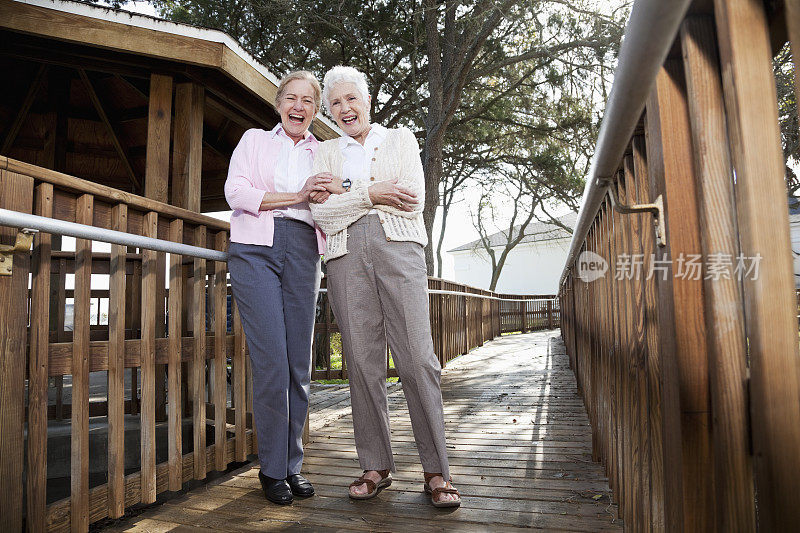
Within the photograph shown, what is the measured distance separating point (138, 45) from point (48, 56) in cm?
80

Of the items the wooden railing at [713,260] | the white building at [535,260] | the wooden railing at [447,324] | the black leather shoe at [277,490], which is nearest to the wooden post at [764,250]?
the wooden railing at [713,260]

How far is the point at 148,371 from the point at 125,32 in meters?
2.14

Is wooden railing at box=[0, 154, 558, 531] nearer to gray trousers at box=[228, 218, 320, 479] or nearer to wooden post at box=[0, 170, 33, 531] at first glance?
wooden post at box=[0, 170, 33, 531]

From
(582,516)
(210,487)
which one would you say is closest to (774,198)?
(582,516)

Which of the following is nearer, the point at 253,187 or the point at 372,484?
the point at 372,484

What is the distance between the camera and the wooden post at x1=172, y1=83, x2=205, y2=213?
12.2ft

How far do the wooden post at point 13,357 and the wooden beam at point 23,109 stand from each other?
3.66 metres

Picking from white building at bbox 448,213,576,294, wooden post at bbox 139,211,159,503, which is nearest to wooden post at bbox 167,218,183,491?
wooden post at bbox 139,211,159,503

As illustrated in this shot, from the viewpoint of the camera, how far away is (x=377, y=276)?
217cm

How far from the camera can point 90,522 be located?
6.17 ft

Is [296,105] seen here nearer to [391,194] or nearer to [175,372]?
[391,194]

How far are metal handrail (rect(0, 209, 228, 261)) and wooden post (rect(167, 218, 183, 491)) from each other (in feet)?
0.40

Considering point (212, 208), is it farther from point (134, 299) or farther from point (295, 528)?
point (295, 528)

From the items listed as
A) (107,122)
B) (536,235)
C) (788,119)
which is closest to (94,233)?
(107,122)
